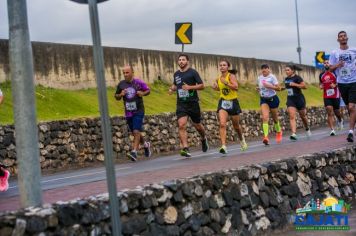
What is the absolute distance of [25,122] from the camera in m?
6.08

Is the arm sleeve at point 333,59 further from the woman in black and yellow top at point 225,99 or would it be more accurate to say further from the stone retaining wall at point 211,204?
the stone retaining wall at point 211,204

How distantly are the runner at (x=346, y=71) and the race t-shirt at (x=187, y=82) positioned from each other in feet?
8.86

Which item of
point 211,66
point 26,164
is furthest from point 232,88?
point 211,66

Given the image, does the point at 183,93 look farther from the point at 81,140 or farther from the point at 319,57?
the point at 319,57

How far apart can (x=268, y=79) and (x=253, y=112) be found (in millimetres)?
11842

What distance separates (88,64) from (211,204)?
21935 millimetres

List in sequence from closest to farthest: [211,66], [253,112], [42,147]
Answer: [42,147] < [253,112] < [211,66]

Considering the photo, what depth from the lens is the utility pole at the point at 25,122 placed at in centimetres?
607

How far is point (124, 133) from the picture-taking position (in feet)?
66.8

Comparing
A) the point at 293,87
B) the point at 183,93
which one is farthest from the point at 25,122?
the point at 293,87

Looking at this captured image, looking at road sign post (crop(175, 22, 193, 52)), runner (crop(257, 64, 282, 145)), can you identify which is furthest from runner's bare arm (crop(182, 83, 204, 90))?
road sign post (crop(175, 22, 193, 52))

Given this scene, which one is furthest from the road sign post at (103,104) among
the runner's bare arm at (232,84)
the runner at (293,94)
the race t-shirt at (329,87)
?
the race t-shirt at (329,87)

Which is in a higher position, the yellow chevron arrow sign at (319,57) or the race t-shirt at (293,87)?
the yellow chevron arrow sign at (319,57)

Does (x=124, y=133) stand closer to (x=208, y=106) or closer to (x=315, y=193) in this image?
(x=315, y=193)
